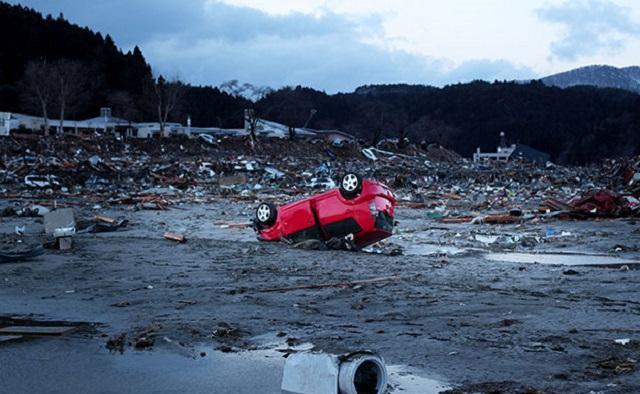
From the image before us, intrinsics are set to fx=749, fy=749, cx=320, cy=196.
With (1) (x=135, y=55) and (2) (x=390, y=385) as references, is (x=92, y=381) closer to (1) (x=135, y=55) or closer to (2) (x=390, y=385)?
(2) (x=390, y=385)

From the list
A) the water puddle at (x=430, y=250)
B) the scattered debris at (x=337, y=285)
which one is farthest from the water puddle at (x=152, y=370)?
the water puddle at (x=430, y=250)

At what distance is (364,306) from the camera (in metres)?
6.77

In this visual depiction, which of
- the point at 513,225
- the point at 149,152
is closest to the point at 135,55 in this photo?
the point at 149,152

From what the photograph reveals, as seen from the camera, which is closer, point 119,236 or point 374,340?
point 374,340

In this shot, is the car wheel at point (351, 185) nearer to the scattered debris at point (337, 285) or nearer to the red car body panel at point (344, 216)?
the red car body panel at point (344, 216)

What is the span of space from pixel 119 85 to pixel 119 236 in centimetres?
8179

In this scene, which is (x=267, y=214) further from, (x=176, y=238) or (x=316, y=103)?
(x=316, y=103)

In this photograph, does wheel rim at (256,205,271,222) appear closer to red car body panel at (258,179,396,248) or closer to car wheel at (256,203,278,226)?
car wheel at (256,203,278,226)

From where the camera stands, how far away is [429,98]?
16300cm

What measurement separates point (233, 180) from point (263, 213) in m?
23.0

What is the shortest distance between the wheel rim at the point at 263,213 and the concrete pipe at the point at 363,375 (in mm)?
8868

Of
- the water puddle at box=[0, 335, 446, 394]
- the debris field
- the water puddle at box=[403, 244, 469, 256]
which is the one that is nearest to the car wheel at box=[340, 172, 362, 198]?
the debris field

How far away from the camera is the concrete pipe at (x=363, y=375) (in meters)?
3.84

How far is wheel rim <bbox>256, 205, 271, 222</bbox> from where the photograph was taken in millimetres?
12891
